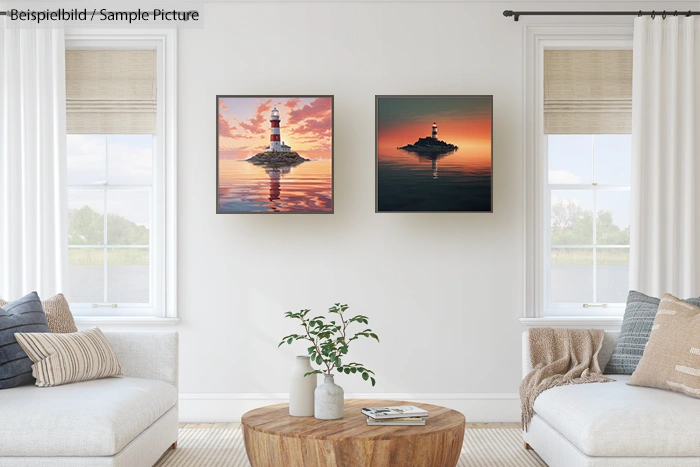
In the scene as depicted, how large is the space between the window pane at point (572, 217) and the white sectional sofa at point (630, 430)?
5.60 feet

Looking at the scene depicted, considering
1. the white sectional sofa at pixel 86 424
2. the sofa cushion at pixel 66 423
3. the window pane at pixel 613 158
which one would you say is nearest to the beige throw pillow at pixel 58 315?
the white sectional sofa at pixel 86 424

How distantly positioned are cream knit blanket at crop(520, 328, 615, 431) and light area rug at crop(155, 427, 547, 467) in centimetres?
21

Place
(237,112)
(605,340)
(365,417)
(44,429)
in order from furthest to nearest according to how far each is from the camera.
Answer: (237,112)
(605,340)
(365,417)
(44,429)

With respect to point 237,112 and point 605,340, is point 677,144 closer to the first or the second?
point 605,340

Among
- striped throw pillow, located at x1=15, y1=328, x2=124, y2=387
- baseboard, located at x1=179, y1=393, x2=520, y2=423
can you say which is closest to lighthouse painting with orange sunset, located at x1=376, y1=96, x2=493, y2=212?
baseboard, located at x1=179, y1=393, x2=520, y2=423

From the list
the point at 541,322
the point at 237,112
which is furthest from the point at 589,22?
the point at 237,112

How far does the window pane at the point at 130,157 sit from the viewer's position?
4613mm

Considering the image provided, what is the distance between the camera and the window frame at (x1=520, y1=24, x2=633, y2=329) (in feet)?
14.7

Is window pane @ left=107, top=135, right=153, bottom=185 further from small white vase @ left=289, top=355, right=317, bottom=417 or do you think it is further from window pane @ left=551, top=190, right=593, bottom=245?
window pane @ left=551, top=190, right=593, bottom=245

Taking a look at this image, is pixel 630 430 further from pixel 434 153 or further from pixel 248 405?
pixel 248 405

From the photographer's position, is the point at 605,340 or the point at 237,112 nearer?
the point at 605,340

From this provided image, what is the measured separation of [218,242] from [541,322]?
2.09 m

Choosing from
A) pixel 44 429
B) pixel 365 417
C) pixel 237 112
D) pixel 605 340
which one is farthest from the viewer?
pixel 237 112

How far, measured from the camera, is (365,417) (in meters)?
3.03
